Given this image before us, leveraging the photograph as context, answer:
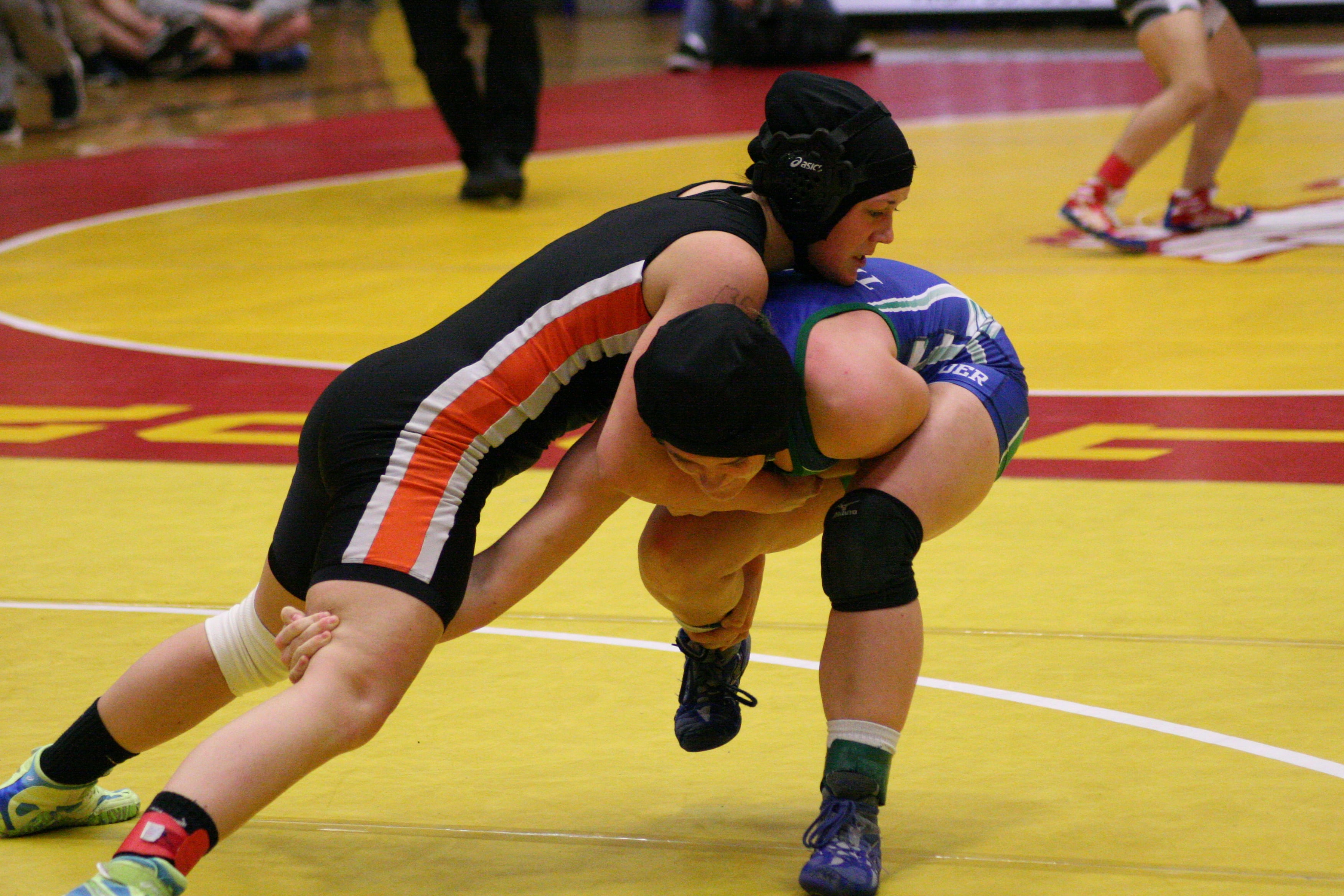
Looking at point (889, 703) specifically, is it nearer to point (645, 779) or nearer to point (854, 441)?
point (854, 441)

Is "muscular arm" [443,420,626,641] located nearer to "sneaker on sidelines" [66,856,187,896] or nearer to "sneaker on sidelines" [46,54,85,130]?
"sneaker on sidelines" [66,856,187,896]

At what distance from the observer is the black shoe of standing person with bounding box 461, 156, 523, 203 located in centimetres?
746

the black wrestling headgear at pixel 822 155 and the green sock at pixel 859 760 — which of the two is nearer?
the green sock at pixel 859 760

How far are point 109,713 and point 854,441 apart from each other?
1.02 meters

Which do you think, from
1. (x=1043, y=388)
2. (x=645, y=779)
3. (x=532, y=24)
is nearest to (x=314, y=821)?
(x=645, y=779)

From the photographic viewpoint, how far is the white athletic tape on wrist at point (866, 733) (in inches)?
84.0

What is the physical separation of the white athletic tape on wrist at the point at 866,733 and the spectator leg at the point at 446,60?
5480 millimetres

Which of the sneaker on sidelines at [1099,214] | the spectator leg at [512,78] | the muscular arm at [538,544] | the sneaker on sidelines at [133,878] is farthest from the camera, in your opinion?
the spectator leg at [512,78]

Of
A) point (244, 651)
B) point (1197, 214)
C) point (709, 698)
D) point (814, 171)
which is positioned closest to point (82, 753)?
point (244, 651)

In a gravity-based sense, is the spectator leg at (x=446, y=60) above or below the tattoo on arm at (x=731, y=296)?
below

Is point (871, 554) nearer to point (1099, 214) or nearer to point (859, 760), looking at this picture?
point (859, 760)

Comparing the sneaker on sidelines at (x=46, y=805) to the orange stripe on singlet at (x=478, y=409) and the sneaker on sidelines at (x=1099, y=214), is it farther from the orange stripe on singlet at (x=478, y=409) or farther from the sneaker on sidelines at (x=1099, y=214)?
the sneaker on sidelines at (x=1099, y=214)

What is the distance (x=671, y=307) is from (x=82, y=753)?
0.95 metres

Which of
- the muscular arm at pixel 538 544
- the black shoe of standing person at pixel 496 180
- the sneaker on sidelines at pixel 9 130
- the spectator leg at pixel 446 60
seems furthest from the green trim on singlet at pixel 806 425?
the sneaker on sidelines at pixel 9 130
